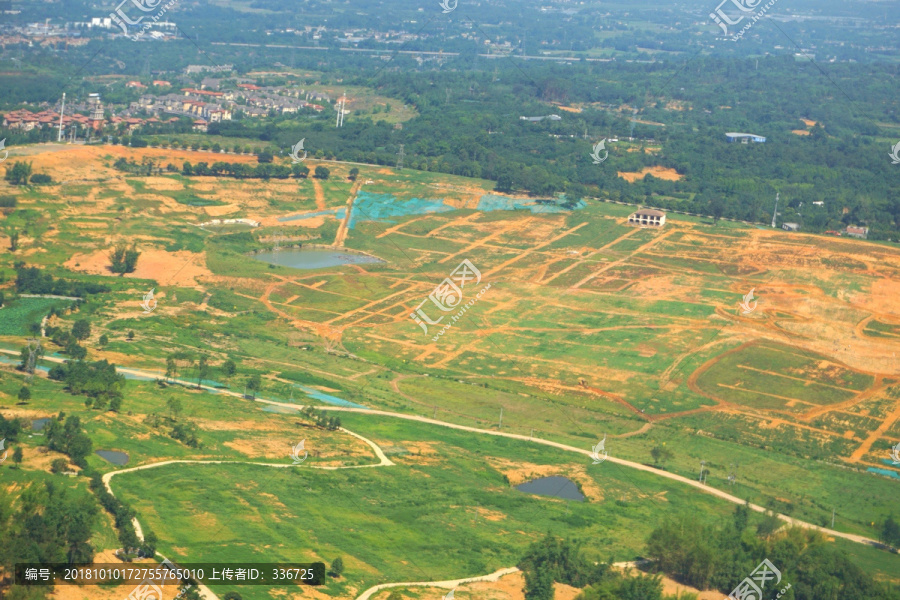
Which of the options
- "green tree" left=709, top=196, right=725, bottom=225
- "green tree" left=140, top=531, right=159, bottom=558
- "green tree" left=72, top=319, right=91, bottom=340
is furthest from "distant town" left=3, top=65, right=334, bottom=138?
"green tree" left=140, top=531, right=159, bottom=558

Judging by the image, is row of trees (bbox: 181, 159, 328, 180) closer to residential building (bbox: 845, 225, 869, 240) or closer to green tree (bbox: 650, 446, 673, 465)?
residential building (bbox: 845, 225, 869, 240)

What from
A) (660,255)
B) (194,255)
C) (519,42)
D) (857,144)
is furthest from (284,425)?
(519,42)

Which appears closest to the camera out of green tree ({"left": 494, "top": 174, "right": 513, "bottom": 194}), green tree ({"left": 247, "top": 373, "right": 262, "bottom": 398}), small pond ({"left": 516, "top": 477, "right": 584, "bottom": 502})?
small pond ({"left": 516, "top": 477, "right": 584, "bottom": 502})

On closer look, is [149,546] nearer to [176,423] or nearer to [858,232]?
[176,423]

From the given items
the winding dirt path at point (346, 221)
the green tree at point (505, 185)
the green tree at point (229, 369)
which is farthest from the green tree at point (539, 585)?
the green tree at point (505, 185)

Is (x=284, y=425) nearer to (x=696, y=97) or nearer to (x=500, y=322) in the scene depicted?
(x=500, y=322)

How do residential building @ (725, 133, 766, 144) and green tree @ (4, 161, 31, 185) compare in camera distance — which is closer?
green tree @ (4, 161, 31, 185)

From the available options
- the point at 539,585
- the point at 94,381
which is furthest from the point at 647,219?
the point at 539,585
